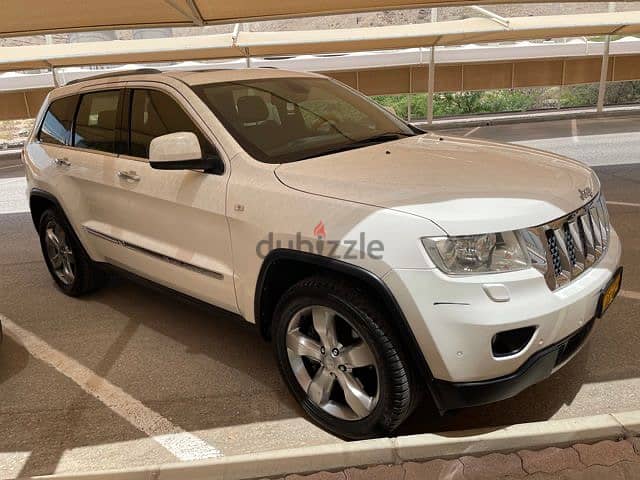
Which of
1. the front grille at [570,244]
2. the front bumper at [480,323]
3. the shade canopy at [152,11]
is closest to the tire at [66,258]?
the shade canopy at [152,11]

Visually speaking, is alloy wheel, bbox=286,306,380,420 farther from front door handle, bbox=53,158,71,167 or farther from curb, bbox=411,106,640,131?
curb, bbox=411,106,640,131

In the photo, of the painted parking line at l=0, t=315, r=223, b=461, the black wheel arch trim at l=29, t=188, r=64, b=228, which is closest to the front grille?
the painted parking line at l=0, t=315, r=223, b=461

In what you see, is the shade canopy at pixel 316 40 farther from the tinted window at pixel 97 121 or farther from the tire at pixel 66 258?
the tinted window at pixel 97 121

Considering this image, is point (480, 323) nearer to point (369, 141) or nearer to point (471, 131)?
point (369, 141)

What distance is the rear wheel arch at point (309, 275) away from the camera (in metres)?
2.46

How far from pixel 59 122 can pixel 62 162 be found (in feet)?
1.66

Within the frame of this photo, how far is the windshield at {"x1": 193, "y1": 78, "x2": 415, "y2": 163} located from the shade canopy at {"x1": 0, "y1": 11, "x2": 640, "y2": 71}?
9.96 m

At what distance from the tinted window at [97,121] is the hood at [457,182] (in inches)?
72.0

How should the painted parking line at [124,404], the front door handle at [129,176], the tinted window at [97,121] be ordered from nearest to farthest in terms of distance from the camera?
1. the painted parking line at [124,404]
2. the front door handle at [129,176]
3. the tinted window at [97,121]

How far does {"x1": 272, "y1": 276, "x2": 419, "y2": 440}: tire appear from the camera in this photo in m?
2.57

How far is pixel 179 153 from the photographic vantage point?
3.11 metres

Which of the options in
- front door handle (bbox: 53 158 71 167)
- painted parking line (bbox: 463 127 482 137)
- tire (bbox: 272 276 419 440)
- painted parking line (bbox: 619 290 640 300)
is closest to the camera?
tire (bbox: 272 276 419 440)

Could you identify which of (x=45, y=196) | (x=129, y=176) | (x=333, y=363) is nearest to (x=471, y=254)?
(x=333, y=363)

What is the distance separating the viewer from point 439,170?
2871 mm
